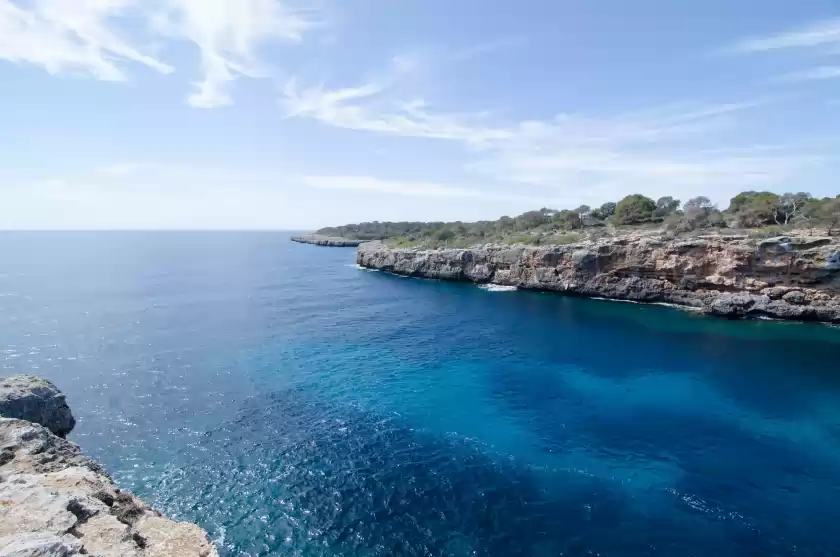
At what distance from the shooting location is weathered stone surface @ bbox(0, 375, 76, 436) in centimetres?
1731

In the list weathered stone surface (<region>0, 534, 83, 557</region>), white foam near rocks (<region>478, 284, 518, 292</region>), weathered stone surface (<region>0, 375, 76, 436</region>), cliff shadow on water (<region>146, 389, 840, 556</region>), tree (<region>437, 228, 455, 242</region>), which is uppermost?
tree (<region>437, 228, 455, 242</region>)

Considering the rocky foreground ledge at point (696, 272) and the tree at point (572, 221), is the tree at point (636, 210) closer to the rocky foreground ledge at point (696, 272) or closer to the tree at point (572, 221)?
the tree at point (572, 221)

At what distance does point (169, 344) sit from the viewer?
42188mm

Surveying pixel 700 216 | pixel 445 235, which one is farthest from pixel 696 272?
pixel 445 235

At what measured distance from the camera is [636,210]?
292 ft

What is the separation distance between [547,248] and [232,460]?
61.2 m

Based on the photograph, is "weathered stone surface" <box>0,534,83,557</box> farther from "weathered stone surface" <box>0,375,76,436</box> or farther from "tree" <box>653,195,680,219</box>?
"tree" <box>653,195,680,219</box>

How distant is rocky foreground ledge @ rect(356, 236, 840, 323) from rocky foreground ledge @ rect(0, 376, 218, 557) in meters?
64.5

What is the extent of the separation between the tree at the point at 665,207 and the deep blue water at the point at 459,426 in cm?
4407

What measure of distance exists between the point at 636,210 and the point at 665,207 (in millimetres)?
14646

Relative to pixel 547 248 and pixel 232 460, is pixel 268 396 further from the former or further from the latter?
pixel 547 248

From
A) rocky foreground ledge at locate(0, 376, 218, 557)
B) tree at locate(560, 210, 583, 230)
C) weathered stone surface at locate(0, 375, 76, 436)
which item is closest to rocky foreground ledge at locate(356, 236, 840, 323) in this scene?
tree at locate(560, 210, 583, 230)

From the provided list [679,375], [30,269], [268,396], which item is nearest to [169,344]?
[268,396]

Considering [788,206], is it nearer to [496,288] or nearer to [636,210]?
[636,210]
